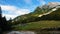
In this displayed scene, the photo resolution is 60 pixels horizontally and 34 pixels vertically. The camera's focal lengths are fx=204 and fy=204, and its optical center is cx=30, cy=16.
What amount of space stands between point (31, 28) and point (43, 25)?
1310cm

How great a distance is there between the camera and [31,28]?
14000 cm

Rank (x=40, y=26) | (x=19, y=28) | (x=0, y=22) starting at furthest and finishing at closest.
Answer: (x=40, y=26) < (x=19, y=28) < (x=0, y=22)

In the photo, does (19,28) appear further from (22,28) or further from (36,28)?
(36,28)

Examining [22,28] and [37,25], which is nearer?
[22,28]

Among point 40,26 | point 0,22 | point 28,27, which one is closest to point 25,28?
point 28,27

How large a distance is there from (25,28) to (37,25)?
11.3 m

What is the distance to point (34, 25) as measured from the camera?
14625cm

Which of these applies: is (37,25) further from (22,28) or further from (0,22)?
(0,22)

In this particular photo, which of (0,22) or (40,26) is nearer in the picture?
(0,22)

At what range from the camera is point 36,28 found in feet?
456

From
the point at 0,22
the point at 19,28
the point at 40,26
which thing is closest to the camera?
the point at 0,22

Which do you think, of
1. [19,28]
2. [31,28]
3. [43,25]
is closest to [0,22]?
[19,28]

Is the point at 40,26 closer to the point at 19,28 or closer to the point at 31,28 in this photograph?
the point at 31,28

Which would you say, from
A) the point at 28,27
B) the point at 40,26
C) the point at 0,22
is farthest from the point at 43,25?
the point at 0,22
